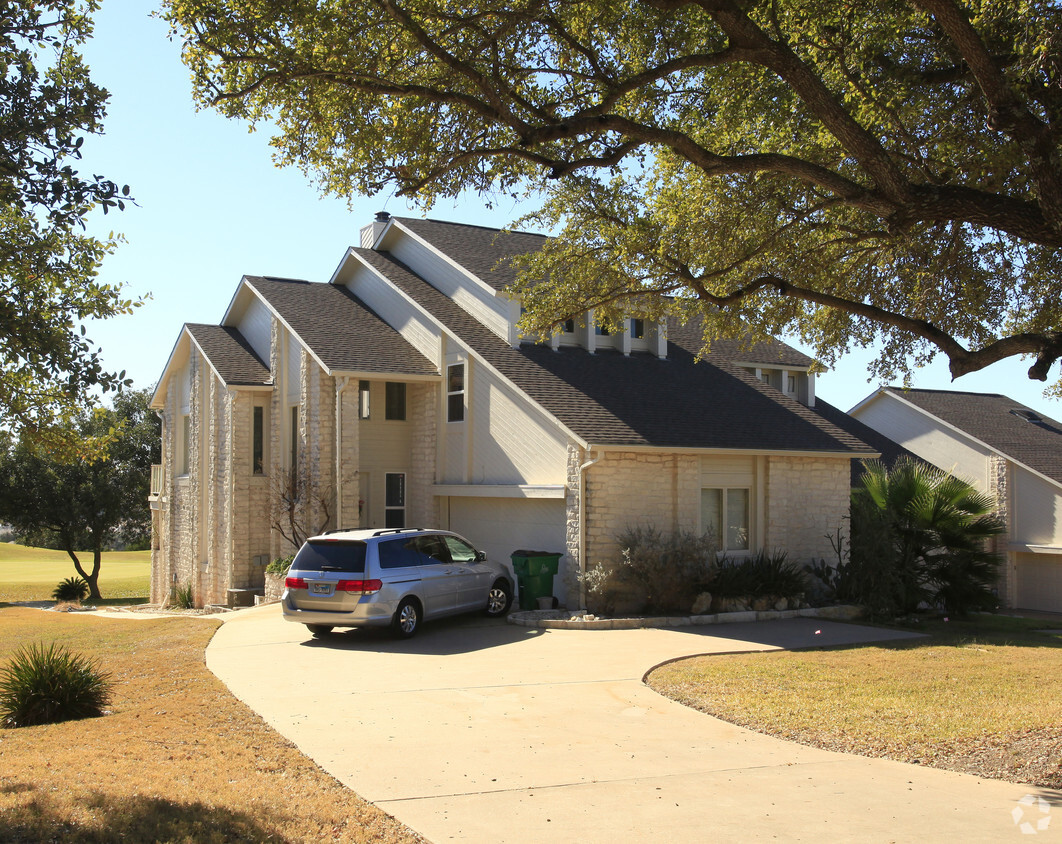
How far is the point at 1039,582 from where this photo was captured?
2766cm

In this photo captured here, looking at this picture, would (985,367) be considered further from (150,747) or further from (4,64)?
(4,64)

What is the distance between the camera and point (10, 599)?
37.5 meters

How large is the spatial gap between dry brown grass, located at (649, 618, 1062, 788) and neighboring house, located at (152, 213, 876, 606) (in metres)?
5.14

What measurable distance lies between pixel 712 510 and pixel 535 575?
423 centimetres

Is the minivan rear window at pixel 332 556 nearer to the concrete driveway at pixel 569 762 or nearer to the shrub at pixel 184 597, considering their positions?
the concrete driveway at pixel 569 762

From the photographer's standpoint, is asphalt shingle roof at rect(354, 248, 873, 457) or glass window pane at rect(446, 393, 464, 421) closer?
asphalt shingle roof at rect(354, 248, 873, 457)

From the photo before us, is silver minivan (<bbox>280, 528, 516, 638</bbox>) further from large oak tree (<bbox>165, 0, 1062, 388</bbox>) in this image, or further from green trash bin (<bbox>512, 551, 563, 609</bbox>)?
large oak tree (<bbox>165, 0, 1062, 388</bbox>)

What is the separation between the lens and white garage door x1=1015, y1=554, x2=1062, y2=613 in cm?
2728

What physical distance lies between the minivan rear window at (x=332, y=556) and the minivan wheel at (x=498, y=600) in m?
3.09

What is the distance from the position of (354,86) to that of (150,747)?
23.3 feet

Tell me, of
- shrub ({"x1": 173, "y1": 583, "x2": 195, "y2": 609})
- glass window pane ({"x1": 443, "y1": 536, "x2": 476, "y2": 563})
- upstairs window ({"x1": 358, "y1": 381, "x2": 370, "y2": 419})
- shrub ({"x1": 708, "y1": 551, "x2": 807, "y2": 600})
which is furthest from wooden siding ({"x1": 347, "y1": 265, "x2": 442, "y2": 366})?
shrub ({"x1": 173, "y1": 583, "x2": 195, "y2": 609})

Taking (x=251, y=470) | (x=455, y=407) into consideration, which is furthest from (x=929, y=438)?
(x=251, y=470)

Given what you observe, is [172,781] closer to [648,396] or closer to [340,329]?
[648,396]

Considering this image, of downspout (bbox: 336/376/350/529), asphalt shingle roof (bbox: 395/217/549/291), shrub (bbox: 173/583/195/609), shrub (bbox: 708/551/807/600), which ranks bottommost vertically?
shrub (bbox: 173/583/195/609)
